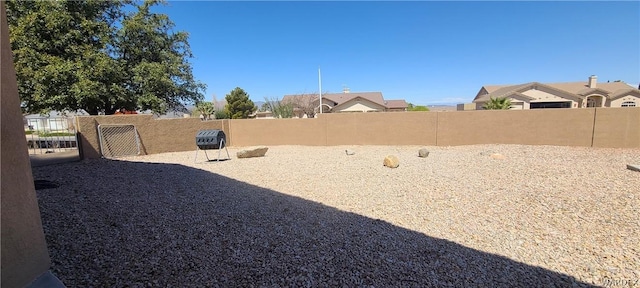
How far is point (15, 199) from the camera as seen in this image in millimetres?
1859

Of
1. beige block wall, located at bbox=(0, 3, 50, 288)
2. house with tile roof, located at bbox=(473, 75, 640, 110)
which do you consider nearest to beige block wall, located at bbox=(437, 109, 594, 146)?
beige block wall, located at bbox=(0, 3, 50, 288)

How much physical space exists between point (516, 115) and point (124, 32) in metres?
17.8

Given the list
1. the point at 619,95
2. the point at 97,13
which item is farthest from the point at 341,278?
the point at 619,95

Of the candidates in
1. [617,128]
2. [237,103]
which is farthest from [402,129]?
[237,103]

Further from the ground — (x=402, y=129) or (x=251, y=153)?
(x=402, y=129)

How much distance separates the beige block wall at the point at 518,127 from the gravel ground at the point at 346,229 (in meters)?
5.47

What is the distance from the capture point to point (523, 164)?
8000mm

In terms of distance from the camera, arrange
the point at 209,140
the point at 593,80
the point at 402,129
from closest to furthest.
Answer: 1. the point at 209,140
2. the point at 402,129
3. the point at 593,80

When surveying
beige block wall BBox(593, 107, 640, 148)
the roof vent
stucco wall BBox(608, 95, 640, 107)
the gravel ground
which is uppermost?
the roof vent

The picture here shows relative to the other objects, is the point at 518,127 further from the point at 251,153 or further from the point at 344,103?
the point at 344,103

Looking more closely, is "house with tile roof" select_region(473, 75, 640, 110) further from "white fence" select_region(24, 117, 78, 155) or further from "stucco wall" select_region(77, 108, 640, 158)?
"white fence" select_region(24, 117, 78, 155)

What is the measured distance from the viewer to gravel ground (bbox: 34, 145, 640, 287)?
2.63 m

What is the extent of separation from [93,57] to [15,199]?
13.2 m

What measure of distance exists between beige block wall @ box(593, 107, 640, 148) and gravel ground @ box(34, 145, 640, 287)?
561 cm
